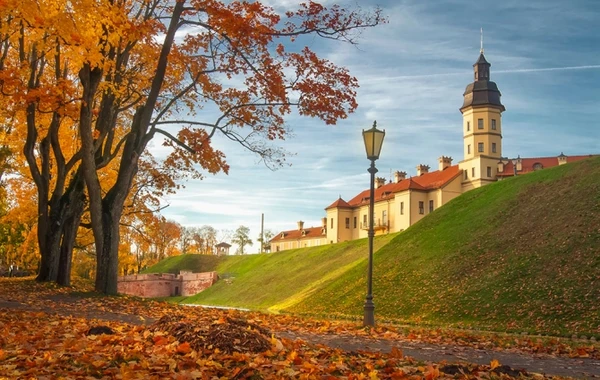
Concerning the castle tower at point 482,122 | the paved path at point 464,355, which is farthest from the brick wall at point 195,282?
the paved path at point 464,355

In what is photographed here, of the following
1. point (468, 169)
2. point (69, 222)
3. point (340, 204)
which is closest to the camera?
point (69, 222)

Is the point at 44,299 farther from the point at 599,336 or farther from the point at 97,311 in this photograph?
the point at 599,336

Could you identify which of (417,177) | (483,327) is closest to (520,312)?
(483,327)

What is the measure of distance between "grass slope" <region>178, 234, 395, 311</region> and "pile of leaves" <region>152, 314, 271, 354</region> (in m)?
26.4

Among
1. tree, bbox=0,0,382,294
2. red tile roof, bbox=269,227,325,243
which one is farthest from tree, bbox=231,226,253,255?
tree, bbox=0,0,382,294

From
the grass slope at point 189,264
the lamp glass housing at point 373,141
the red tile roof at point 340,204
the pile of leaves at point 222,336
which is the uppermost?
the red tile roof at point 340,204

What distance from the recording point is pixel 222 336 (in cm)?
676

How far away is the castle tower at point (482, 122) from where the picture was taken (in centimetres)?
7281

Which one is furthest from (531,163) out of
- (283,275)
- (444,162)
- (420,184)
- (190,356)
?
(190,356)

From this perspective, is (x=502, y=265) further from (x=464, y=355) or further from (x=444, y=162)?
(x=444, y=162)

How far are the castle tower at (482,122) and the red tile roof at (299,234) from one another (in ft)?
103

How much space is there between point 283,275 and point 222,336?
4341cm

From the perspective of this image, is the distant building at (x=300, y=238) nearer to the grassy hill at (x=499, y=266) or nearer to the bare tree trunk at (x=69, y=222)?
the grassy hill at (x=499, y=266)

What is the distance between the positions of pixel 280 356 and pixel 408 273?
870 inches
